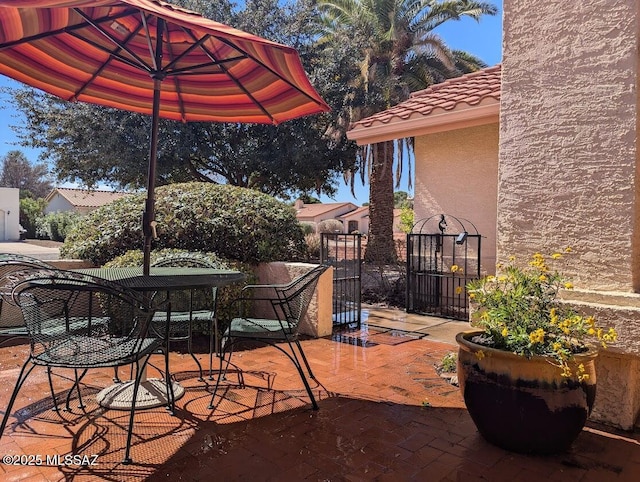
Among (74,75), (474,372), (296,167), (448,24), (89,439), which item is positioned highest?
(448,24)

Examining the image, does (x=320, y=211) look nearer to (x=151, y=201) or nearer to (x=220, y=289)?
(x=220, y=289)

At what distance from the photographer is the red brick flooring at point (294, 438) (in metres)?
2.48

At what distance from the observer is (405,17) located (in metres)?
13.3

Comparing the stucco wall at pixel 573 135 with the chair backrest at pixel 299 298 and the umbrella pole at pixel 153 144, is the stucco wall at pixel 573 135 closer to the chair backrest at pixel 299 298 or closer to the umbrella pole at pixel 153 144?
the chair backrest at pixel 299 298

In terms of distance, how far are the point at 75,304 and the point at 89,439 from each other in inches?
41.8

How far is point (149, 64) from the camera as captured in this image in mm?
4133

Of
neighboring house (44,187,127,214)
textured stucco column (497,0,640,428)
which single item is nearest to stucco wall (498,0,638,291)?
textured stucco column (497,0,640,428)

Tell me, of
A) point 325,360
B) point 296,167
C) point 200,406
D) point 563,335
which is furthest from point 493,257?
point 296,167

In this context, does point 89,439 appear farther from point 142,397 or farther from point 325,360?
point 325,360

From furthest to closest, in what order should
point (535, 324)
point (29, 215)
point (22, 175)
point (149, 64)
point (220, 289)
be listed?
point (22, 175)
point (29, 215)
point (220, 289)
point (149, 64)
point (535, 324)

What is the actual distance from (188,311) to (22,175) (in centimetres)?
5978

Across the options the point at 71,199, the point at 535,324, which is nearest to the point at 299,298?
the point at 535,324

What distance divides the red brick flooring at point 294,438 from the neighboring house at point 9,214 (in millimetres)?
37866

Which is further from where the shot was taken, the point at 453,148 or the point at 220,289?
the point at 453,148
